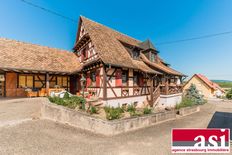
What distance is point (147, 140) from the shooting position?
5543mm

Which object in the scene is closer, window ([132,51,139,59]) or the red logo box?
the red logo box

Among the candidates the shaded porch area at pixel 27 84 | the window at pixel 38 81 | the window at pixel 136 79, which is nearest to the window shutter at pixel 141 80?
the window at pixel 136 79

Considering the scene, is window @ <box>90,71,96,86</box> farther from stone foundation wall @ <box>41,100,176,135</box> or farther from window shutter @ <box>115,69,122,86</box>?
stone foundation wall @ <box>41,100,176,135</box>

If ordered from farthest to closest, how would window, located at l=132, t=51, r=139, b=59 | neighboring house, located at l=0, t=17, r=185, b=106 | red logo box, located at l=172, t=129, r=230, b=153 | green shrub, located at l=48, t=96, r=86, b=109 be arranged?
1. window, located at l=132, t=51, r=139, b=59
2. neighboring house, located at l=0, t=17, r=185, b=106
3. green shrub, located at l=48, t=96, r=86, b=109
4. red logo box, located at l=172, t=129, r=230, b=153

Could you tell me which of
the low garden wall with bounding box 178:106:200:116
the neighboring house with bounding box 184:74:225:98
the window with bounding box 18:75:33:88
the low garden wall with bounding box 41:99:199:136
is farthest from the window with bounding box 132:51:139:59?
the neighboring house with bounding box 184:74:225:98

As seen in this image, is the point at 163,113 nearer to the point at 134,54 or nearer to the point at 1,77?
the point at 134,54

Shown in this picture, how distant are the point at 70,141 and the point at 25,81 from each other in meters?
11.5

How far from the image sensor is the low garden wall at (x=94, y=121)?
5957 millimetres

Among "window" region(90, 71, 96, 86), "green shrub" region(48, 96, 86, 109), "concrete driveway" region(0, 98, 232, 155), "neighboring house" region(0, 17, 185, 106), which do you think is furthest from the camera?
"window" region(90, 71, 96, 86)

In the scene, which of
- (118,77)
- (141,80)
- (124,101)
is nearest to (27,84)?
(118,77)

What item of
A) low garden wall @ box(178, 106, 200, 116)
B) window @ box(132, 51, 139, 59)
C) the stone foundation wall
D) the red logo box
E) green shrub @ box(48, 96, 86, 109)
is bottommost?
low garden wall @ box(178, 106, 200, 116)

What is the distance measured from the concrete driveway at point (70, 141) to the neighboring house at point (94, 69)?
4.32 meters

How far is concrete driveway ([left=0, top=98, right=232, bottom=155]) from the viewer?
14.5ft

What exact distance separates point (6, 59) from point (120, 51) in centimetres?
1044
